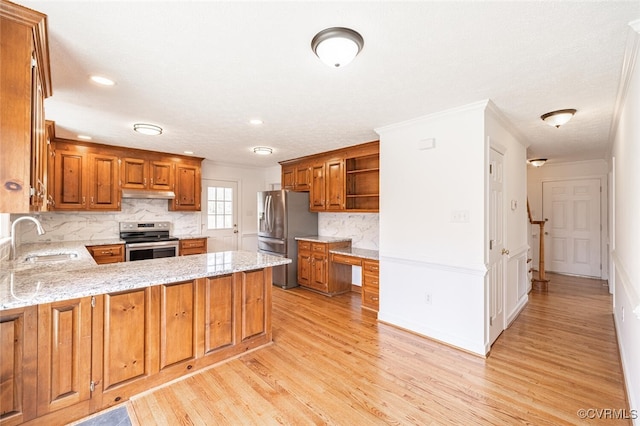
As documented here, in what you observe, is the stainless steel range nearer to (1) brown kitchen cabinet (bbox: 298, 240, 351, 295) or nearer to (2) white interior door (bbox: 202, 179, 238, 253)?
(2) white interior door (bbox: 202, 179, 238, 253)

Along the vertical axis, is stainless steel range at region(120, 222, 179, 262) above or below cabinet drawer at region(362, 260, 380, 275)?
above

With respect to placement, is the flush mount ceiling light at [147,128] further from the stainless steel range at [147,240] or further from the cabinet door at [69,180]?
the stainless steel range at [147,240]

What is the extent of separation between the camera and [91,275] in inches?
87.1

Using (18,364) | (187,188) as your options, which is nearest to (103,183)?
(187,188)

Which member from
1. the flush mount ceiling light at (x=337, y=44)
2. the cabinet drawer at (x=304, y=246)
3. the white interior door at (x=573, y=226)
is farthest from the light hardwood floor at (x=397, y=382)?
the white interior door at (x=573, y=226)

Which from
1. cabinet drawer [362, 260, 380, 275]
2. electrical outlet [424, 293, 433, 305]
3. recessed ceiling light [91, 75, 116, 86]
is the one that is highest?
recessed ceiling light [91, 75, 116, 86]

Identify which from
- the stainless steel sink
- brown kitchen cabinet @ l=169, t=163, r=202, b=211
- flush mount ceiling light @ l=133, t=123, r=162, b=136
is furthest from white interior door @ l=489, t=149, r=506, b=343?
brown kitchen cabinet @ l=169, t=163, r=202, b=211

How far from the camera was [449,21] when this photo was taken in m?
1.58

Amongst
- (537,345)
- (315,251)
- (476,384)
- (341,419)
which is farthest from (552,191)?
(341,419)

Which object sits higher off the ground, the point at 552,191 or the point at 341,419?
the point at 552,191

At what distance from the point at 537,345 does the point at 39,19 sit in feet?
15.4

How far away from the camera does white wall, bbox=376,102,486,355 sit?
2.86 meters

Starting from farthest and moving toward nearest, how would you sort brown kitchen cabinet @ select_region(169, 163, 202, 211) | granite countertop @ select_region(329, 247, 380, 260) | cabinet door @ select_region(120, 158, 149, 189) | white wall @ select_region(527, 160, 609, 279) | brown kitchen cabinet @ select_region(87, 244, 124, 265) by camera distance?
white wall @ select_region(527, 160, 609, 279) → brown kitchen cabinet @ select_region(169, 163, 202, 211) → cabinet door @ select_region(120, 158, 149, 189) → brown kitchen cabinet @ select_region(87, 244, 124, 265) → granite countertop @ select_region(329, 247, 380, 260)

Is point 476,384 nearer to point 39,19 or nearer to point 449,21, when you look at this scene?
point 449,21
